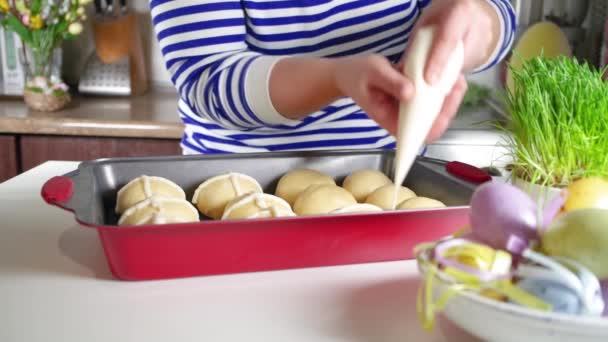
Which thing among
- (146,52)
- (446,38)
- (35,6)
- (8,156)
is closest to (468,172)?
(446,38)

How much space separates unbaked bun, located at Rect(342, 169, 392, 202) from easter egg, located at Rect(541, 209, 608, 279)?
321mm

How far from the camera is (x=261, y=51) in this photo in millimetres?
992

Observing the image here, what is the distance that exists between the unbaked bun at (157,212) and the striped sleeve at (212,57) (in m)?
0.19

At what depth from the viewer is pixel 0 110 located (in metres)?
1.69

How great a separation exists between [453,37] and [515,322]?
1.00 feet

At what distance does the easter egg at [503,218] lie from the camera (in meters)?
0.47

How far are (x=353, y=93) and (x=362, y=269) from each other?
0.18 metres

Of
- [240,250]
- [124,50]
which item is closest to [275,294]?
Result: [240,250]

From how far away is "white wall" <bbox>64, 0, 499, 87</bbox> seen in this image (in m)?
2.04

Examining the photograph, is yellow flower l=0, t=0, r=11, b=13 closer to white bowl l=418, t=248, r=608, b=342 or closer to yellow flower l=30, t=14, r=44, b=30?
yellow flower l=30, t=14, r=44, b=30

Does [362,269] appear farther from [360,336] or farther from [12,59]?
[12,59]

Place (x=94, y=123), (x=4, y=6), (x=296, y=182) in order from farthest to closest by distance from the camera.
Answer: (x=4, y=6), (x=94, y=123), (x=296, y=182)

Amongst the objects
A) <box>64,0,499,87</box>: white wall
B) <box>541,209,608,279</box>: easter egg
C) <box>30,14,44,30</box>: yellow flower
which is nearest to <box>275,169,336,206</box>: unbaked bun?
<box>541,209,608,279</box>: easter egg

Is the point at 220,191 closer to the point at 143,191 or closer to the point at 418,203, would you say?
the point at 143,191
